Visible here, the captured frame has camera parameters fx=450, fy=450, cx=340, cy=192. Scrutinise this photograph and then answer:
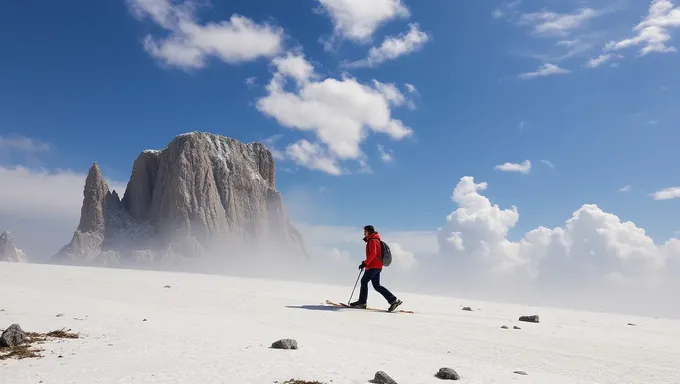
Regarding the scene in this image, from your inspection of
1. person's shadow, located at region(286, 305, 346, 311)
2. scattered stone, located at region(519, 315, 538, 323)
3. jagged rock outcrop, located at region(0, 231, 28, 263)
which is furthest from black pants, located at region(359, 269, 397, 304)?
jagged rock outcrop, located at region(0, 231, 28, 263)

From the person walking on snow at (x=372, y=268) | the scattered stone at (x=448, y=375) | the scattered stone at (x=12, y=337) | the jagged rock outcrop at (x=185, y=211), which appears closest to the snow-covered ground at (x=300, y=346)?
the scattered stone at (x=448, y=375)

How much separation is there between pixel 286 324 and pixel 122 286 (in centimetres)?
898

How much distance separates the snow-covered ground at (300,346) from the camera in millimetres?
5211

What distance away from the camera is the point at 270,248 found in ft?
360

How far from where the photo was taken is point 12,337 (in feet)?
19.5

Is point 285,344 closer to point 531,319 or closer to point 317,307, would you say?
point 317,307

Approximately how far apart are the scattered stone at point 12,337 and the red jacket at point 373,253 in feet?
29.3

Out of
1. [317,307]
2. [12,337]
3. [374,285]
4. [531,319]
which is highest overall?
[374,285]

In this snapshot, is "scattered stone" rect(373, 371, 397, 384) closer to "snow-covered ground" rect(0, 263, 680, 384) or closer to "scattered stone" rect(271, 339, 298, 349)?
"snow-covered ground" rect(0, 263, 680, 384)

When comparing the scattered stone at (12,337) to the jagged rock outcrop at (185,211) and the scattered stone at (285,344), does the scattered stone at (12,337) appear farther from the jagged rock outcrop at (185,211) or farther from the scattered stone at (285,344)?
the jagged rock outcrop at (185,211)

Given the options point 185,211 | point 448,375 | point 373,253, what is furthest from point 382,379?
point 185,211

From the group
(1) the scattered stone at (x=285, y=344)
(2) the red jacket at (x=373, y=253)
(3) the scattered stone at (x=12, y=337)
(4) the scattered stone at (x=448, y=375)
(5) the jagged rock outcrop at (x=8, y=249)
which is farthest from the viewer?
(5) the jagged rock outcrop at (x=8, y=249)

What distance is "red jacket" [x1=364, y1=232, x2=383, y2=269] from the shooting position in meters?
13.4

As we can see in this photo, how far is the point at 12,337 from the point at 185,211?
304 ft
